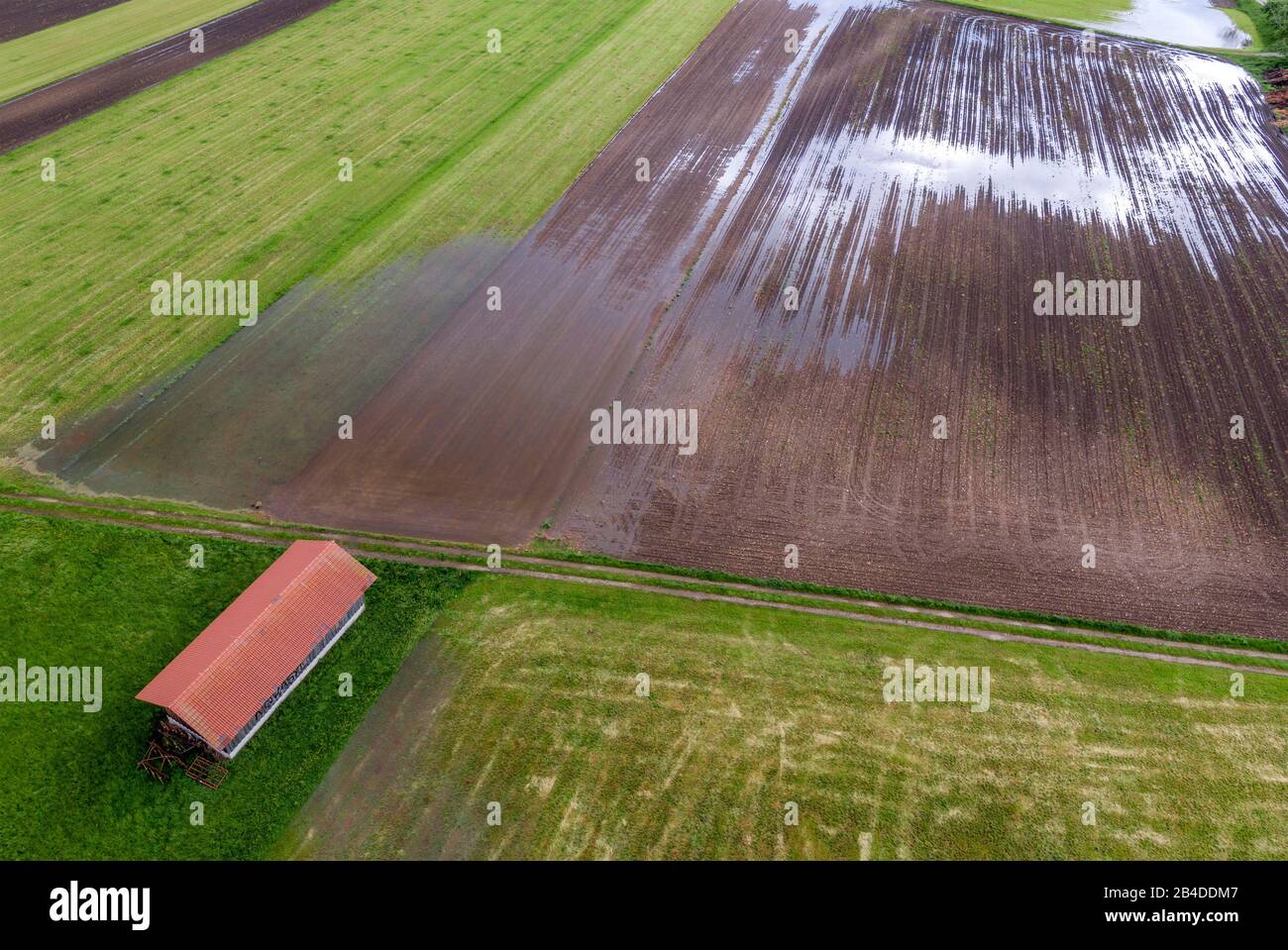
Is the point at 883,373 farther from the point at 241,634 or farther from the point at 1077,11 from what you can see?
the point at 1077,11

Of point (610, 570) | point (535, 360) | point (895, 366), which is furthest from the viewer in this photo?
point (535, 360)

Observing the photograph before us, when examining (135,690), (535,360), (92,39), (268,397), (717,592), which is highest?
(92,39)

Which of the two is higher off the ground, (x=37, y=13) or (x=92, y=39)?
(x=37, y=13)

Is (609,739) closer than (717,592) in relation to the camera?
Yes

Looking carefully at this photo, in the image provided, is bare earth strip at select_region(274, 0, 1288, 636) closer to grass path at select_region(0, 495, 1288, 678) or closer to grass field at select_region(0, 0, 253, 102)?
grass path at select_region(0, 495, 1288, 678)

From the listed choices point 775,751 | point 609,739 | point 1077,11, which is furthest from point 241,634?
point 1077,11

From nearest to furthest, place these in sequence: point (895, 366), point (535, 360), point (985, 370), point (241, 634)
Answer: point (241, 634) → point (985, 370) → point (895, 366) → point (535, 360)
